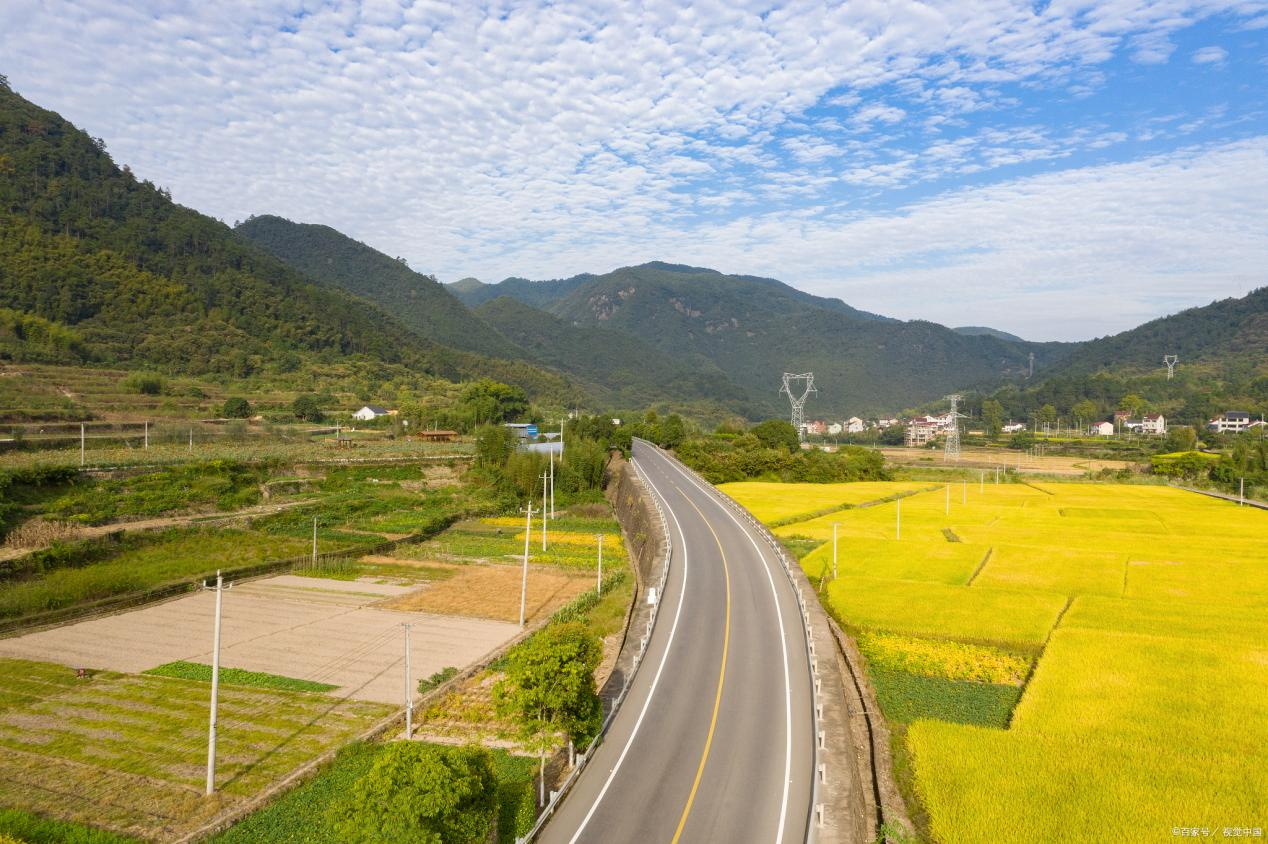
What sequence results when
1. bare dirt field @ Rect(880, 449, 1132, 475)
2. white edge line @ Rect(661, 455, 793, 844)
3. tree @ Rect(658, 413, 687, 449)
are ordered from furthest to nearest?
bare dirt field @ Rect(880, 449, 1132, 475)
tree @ Rect(658, 413, 687, 449)
white edge line @ Rect(661, 455, 793, 844)

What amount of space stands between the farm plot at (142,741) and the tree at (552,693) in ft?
24.1

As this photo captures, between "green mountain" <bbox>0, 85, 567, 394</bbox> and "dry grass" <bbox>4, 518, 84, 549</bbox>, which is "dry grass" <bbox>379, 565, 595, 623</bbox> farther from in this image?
"green mountain" <bbox>0, 85, 567, 394</bbox>

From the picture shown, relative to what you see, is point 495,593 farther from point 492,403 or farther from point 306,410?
point 492,403

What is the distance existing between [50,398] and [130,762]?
8393 cm

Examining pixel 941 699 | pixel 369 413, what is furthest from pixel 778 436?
pixel 941 699

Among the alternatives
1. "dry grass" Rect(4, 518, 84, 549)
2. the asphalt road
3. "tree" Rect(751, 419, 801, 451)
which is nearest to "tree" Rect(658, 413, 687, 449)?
"tree" Rect(751, 419, 801, 451)

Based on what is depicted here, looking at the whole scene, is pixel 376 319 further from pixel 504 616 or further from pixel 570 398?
pixel 504 616

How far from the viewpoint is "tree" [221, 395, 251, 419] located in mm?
96375

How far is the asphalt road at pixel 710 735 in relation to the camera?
1761 cm

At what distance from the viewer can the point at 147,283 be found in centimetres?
13488

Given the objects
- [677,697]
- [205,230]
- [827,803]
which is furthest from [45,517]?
[205,230]

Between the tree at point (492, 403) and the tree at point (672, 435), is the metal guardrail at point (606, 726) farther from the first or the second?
the tree at point (492, 403)

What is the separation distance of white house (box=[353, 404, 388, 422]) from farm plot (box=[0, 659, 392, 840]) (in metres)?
87.9

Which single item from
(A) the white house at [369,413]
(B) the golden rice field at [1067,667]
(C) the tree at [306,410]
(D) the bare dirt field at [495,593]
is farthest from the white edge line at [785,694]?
(A) the white house at [369,413]
